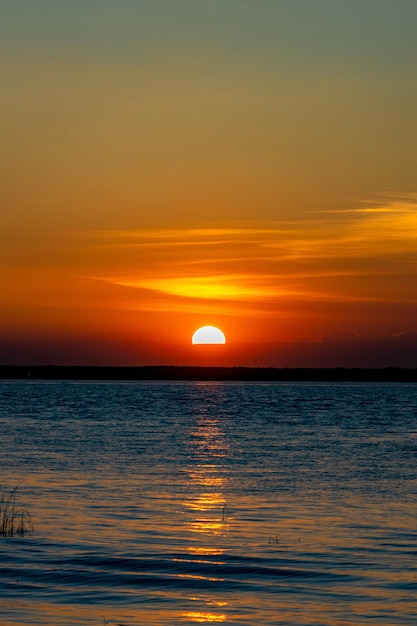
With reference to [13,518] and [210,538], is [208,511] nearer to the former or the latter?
[210,538]

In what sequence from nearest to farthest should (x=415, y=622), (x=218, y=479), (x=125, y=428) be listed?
1. (x=415, y=622)
2. (x=218, y=479)
3. (x=125, y=428)

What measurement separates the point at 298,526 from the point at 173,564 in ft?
20.3

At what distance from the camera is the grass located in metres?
27.0

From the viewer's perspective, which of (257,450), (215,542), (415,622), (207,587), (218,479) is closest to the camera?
(415,622)

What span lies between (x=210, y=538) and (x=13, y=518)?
552 centimetres

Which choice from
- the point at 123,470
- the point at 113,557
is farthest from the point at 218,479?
the point at 113,557

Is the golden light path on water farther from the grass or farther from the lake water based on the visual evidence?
the grass

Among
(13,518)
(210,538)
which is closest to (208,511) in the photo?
(210,538)

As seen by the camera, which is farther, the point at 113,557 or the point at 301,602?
the point at 113,557

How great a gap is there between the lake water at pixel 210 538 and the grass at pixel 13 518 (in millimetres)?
376

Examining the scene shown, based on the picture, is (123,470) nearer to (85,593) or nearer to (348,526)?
(348,526)

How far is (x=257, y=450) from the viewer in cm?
5519

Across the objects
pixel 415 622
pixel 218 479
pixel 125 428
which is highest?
pixel 125 428

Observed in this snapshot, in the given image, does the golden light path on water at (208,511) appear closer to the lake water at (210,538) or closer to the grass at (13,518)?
the lake water at (210,538)
